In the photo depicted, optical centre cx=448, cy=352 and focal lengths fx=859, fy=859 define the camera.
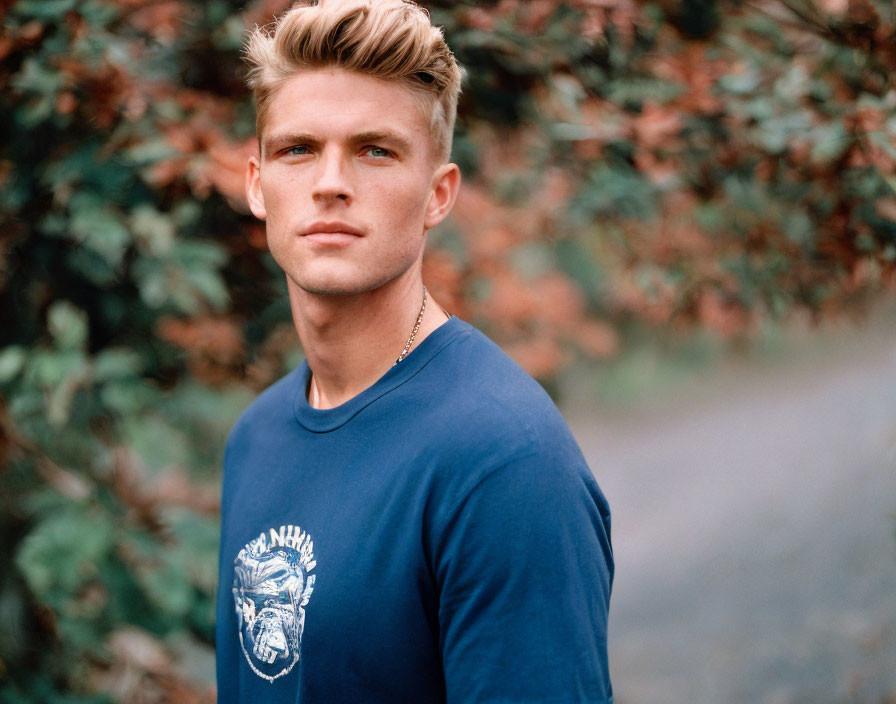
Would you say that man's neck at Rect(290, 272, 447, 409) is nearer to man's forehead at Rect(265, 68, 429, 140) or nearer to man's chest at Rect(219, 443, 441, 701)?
man's chest at Rect(219, 443, 441, 701)

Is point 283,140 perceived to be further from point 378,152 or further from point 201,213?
point 201,213

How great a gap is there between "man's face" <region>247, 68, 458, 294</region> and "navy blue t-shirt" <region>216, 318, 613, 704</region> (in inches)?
7.3

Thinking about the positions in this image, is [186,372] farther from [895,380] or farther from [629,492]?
[895,380]

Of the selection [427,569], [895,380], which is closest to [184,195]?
[427,569]

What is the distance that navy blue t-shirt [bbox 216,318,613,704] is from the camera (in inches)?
46.8

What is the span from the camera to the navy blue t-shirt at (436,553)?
1.19 metres

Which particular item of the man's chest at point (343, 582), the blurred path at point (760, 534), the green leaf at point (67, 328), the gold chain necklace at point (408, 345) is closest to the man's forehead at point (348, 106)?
the gold chain necklace at point (408, 345)

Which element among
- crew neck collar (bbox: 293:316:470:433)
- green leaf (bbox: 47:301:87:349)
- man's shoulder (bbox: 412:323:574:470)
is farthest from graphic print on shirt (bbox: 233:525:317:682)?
green leaf (bbox: 47:301:87:349)

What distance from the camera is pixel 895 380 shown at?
923cm

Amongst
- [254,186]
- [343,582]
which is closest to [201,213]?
[254,186]

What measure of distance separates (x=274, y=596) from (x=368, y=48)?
0.90m

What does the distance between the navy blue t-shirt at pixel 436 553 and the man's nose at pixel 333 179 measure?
0.95 feet

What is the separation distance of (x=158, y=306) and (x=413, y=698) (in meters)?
1.49

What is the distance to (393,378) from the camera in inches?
57.2
